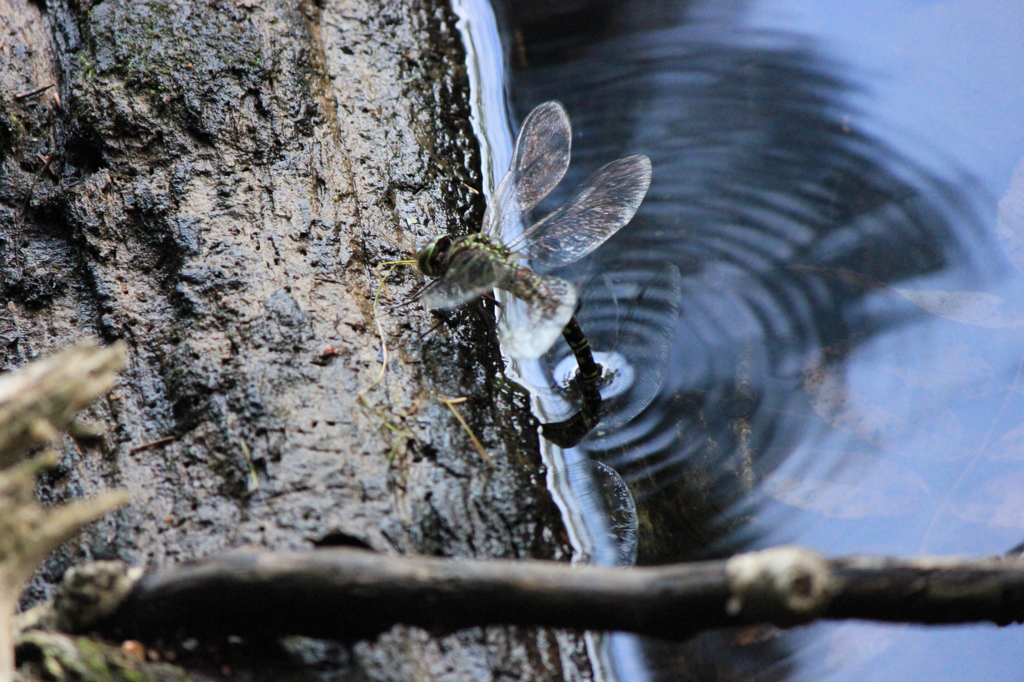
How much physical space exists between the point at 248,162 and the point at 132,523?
47.3 inches

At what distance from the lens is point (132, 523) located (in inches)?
66.4

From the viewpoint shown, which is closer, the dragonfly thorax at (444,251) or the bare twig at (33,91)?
the dragonfly thorax at (444,251)

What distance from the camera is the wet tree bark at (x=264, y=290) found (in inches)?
66.4

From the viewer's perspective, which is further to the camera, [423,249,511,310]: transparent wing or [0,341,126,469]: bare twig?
[423,249,511,310]: transparent wing

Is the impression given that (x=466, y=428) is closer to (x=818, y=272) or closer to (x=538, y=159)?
(x=538, y=159)

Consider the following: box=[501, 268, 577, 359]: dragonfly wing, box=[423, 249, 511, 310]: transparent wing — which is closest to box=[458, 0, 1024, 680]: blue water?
box=[501, 268, 577, 359]: dragonfly wing

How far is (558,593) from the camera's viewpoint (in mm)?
1297

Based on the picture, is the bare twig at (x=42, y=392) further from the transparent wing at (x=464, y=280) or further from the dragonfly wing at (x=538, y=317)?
the dragonfly wing at (x=538, y=317)

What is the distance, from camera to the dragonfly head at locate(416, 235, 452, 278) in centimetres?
212

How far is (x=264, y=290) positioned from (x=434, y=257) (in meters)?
0.49

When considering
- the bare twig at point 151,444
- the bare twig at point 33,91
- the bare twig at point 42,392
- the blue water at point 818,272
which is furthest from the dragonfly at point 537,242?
the bare twig at point 33,91

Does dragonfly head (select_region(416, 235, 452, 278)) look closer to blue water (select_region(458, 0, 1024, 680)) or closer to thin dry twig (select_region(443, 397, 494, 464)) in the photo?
thin dry twig (select_region(443, 397, 494, 464))

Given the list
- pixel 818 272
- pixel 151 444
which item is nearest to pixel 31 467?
pixel 151 444

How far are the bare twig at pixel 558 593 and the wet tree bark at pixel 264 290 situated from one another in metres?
0.20
